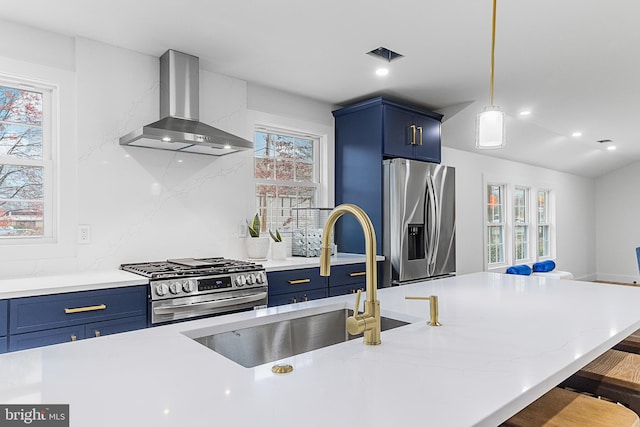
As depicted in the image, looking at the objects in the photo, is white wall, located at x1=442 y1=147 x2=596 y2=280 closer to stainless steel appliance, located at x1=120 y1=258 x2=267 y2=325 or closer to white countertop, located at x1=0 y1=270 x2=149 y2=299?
stainless steel appliance, located at x1=120 y1=258 x2=267 y2=325

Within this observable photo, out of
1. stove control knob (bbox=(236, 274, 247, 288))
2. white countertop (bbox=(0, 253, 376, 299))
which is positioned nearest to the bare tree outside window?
white countertop (bbox=(0, 253, 376, 299))

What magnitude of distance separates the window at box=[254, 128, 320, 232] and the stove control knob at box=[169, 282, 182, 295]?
138 centimetres

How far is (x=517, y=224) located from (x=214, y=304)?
5758mm

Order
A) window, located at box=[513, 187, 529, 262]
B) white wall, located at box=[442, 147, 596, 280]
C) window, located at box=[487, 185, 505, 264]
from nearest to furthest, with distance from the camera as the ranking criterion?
1. white wall, located at box=[442, 147, 596, 280]
2. window, located at box=[487, 185, 505, 264]
3. window, located at box=[513, 187, 529, 262]

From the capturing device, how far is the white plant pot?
11.0 feet

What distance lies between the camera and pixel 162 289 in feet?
7.82

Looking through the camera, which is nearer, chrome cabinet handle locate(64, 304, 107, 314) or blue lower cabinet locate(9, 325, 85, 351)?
blue lower cabinet locate(9, 325, 85, 351)

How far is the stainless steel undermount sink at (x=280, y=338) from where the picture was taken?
55.7 inches

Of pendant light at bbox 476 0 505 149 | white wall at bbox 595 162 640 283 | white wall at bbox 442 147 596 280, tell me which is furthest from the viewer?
white wall at bbox 595 162 640 283

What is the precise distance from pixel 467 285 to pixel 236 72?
2350 millimetres

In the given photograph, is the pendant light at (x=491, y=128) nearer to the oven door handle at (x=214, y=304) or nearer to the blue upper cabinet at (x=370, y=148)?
the oven door handle at (x=214, y=304)

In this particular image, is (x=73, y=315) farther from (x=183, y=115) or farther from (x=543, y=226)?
(x=543, y=226)

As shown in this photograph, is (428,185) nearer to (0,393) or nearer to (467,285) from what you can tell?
(467,285)

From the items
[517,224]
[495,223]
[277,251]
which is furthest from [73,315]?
[517,224]
